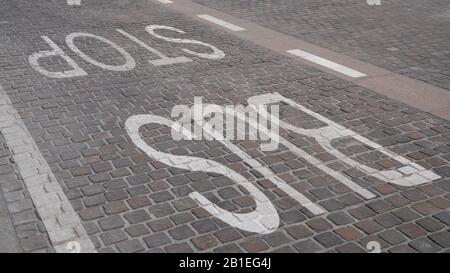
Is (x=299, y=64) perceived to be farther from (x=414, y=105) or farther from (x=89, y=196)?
(x=89, y=196)

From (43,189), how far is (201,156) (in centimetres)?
181

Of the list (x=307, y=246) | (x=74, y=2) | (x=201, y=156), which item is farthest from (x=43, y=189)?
(x=74, y=2)

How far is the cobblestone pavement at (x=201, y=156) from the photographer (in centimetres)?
471

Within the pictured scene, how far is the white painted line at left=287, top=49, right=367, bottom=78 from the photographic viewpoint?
29.5 feet

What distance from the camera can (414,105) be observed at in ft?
25.1

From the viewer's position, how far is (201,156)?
6098mm

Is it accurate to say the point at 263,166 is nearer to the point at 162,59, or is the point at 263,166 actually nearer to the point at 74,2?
the point at 162,59

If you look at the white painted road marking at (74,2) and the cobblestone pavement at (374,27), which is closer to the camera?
the cobblestone pavement at (374,27)

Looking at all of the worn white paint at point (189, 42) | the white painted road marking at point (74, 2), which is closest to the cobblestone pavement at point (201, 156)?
the worn white paint at point (189, 42)

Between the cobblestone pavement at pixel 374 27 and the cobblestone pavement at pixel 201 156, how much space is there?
839 mm

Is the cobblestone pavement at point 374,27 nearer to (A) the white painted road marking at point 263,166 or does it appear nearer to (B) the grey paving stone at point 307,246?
(A) the white painted road marking at point 263,166

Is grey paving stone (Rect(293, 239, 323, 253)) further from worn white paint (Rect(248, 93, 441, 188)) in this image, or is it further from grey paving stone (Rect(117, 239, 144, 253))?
grey paving stone (Rect(117, 239, 144, 253))

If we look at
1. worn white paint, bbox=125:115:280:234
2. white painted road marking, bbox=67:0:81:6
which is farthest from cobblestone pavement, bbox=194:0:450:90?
worn white paint, bbox=125:115:280:234
